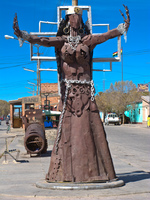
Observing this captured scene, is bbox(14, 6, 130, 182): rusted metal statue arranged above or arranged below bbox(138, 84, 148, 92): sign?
below

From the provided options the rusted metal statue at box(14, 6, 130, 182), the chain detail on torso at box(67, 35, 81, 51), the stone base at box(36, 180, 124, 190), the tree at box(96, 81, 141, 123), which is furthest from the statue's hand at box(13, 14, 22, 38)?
the tree at box(96, 81, 141, 123)

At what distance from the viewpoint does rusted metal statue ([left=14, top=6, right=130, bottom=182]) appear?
542 cm

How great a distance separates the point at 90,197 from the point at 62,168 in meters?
0.95

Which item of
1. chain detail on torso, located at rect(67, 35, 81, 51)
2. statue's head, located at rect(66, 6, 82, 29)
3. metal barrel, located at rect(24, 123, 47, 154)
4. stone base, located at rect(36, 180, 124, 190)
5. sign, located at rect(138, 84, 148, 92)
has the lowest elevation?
stone base, located at rect(36, 180, 124, 190)

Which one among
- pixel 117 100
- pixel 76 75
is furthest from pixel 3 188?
pixel 117 100

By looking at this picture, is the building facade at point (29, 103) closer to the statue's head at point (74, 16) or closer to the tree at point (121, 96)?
the tree at point (121, 96)

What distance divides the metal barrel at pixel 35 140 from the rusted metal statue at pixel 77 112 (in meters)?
5.74

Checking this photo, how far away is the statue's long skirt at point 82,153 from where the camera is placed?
536cm

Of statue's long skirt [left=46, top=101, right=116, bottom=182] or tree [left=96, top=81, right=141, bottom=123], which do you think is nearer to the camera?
statue's long skirt [left=46, top=101, right=116, bottom=182]

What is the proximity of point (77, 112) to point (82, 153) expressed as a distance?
2.48 feet

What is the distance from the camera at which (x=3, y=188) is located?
5480 millimetres

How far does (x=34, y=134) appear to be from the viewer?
11.4 metres

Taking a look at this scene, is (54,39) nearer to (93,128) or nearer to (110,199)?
(93,128)

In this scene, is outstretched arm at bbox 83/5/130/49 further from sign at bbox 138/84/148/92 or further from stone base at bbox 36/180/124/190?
sign at bbox 138/84/148/92
